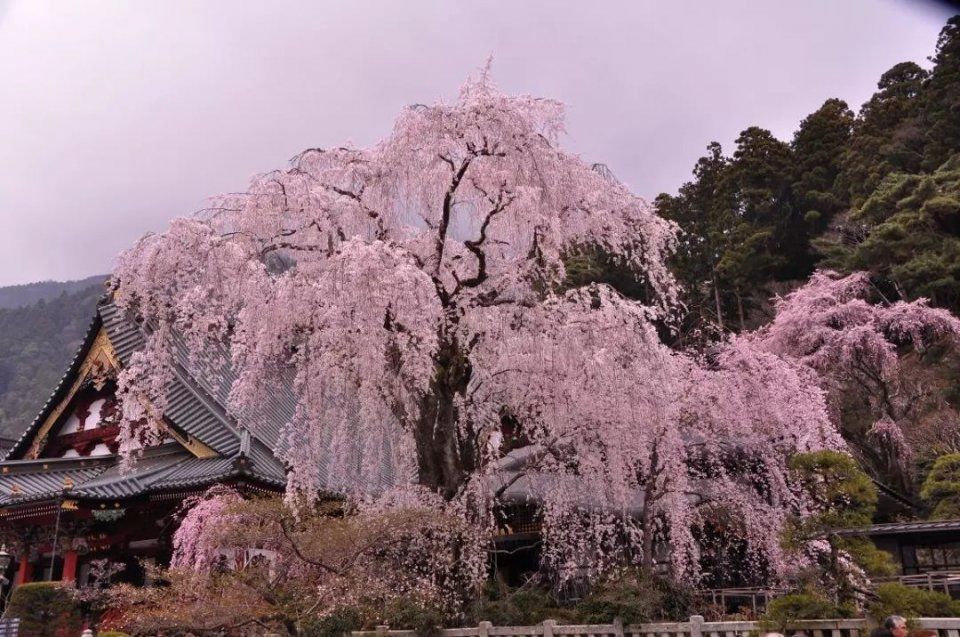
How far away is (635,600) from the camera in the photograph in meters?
7.76

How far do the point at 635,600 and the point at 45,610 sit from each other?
909cm

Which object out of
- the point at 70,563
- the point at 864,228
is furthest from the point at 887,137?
the point at 70,563

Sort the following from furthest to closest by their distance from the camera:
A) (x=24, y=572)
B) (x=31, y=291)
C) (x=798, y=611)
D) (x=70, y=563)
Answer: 1. (x=31, y=291)
2. (x=24, y=572)
3. (x=70, y=563)
4. (x=798, y=611)

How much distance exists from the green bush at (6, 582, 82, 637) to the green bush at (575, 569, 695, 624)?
803 cm

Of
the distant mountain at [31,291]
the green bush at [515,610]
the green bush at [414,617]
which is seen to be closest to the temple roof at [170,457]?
the green bush at [414,617]

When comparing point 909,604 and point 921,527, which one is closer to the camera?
point 909,604

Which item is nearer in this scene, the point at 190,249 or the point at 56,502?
the point at 190,249

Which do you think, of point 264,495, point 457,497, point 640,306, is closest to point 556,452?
point 457,497

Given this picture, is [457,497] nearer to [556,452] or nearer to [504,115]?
[556,452]

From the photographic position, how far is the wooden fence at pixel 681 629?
6.38 metres

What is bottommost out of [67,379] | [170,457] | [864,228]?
[170,457]

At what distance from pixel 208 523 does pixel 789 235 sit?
30.0 meters

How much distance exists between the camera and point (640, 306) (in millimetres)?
9398

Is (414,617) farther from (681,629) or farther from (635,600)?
(681,629)
